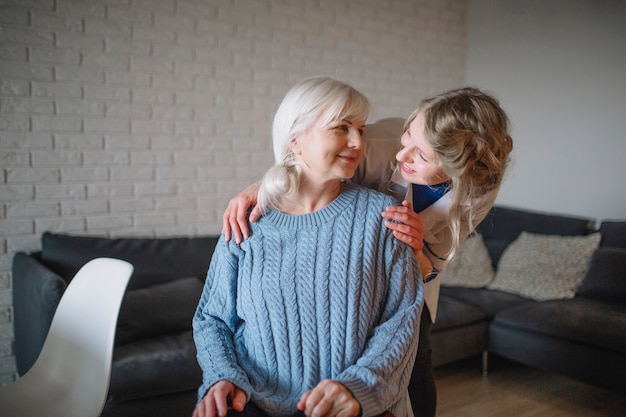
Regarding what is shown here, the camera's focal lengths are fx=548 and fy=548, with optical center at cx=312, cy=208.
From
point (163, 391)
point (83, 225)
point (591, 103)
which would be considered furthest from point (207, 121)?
point (591, 103)

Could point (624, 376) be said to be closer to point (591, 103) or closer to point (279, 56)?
point (591, 103)

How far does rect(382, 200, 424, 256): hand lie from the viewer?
Answer: 1.32 meters

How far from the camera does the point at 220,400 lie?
3.76 feet

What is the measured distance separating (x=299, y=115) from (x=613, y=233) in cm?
259

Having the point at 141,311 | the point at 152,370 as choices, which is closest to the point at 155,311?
the point at 141,311

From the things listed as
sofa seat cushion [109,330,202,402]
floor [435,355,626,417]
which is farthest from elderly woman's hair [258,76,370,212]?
floor [435,355,626,417]

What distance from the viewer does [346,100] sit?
1.31m

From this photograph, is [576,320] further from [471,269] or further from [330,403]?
[330,403]

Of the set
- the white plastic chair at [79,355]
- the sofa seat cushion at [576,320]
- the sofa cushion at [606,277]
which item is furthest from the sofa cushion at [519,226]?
the white plastic chair at [79,355]

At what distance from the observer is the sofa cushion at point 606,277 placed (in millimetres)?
2881

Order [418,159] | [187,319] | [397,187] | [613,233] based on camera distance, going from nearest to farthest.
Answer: [418,159] < [397,187] < [187,319] < [613,233]

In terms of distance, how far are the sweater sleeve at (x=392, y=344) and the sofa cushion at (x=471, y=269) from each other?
7.15ft

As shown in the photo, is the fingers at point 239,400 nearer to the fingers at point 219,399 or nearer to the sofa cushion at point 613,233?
the fingers at point 219,399

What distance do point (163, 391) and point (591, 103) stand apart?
3.10m
